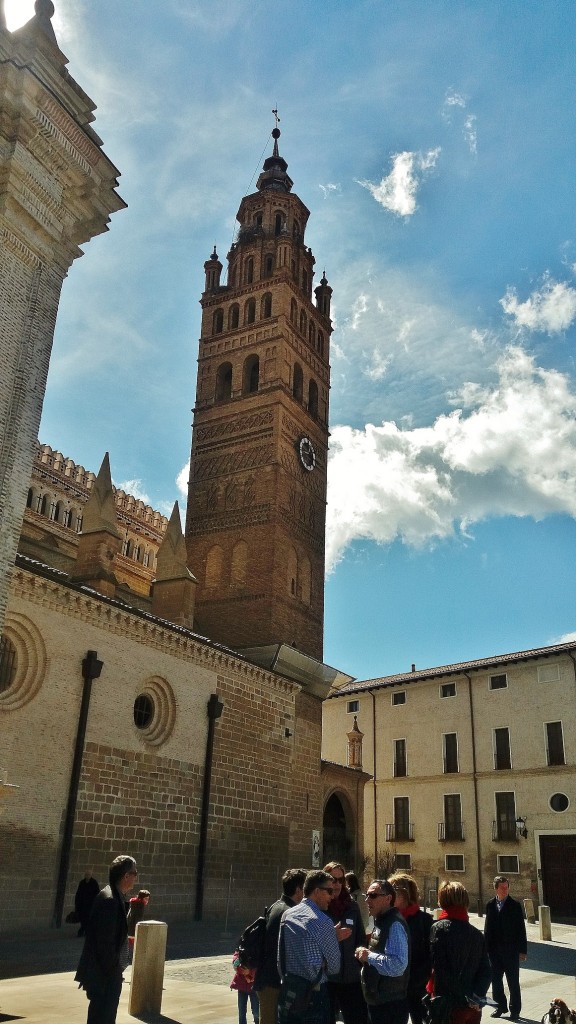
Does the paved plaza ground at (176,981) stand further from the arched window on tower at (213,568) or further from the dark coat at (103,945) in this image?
the arched window on tower at (213,568)

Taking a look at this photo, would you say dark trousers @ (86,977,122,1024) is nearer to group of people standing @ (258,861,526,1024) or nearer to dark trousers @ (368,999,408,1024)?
group of people standing @ (258,861,526,1024)

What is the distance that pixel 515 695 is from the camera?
32.2m

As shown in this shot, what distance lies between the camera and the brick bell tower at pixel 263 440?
92.1 ft

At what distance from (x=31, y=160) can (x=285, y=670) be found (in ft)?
65.4

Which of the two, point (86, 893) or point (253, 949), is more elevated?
point (253, 949)

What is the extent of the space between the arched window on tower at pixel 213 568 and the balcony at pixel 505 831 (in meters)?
15.0

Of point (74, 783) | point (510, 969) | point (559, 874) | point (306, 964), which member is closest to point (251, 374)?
point (74, 783)

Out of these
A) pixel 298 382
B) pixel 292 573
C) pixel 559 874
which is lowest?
pixel 559 874

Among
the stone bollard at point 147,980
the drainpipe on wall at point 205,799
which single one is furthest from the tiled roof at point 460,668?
the stone bollard at point 147,980

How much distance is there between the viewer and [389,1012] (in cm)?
462

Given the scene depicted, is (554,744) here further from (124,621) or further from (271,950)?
(271,950)

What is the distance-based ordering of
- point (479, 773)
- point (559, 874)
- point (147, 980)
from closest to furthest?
1. point (147, 980)
2. point (559, 874)
3. point (479, 773)

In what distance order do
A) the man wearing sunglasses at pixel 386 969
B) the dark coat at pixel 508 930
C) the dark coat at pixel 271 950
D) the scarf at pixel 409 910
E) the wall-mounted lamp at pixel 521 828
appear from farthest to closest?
the wall-mounted lamp at pixel 521 828 → the dark coat at pixel 508 930 → the scarf at pixel 409 910 → the dark coat at pixel 271 950 → the man wearing sunglasses at pixel 386 969

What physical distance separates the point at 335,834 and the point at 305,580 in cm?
1082
